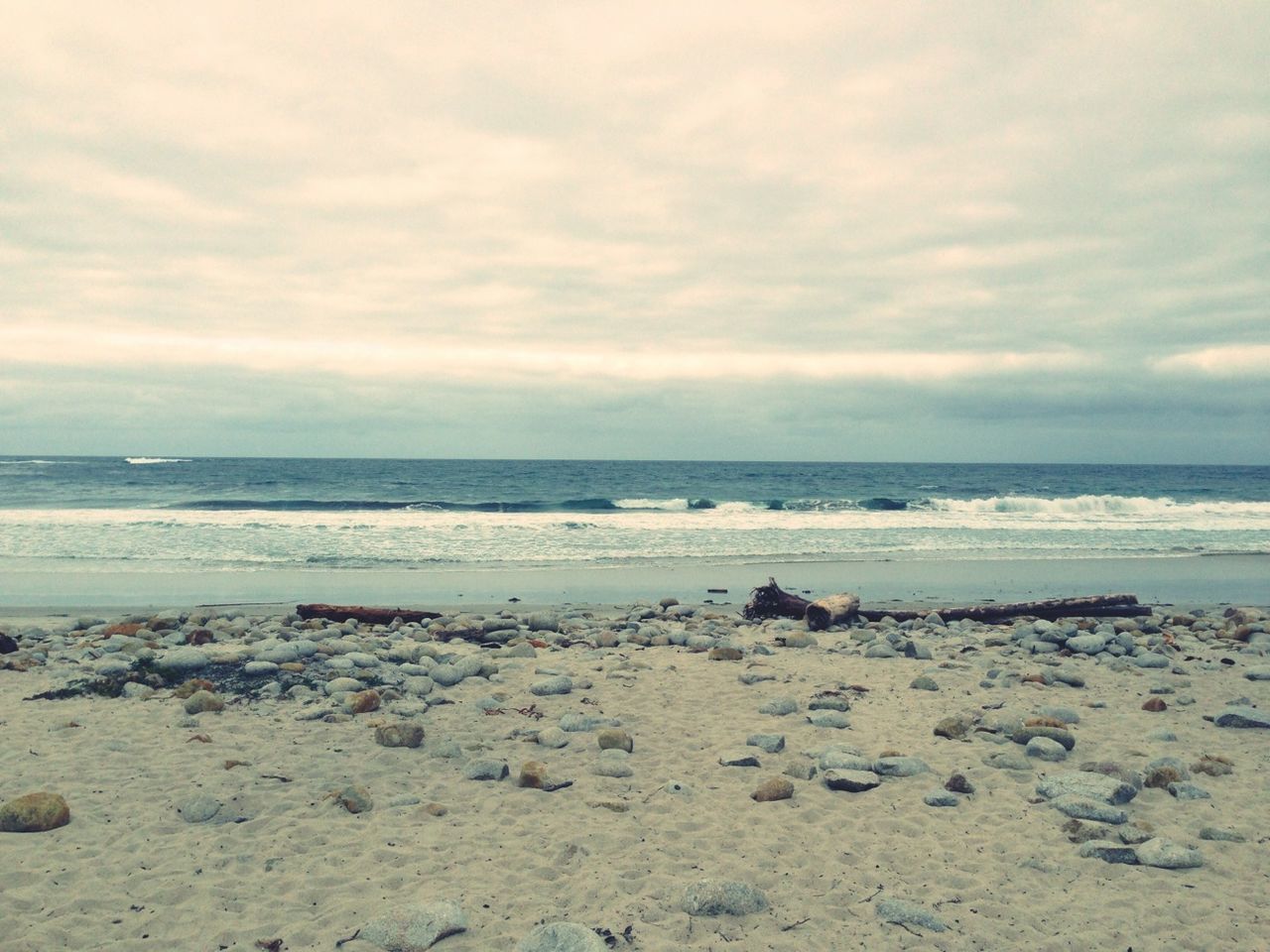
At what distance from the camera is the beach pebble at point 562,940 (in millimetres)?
3023

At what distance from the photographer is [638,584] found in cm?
1396

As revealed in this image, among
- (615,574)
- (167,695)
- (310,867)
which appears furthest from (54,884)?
(615,574)

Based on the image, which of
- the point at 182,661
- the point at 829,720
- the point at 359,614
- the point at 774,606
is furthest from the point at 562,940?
the point at 774,606

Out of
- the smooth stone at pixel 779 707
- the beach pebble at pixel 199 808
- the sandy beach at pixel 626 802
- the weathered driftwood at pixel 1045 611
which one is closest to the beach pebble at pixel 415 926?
the sandy beach at pixel 626 802

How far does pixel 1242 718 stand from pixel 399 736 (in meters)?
5.53

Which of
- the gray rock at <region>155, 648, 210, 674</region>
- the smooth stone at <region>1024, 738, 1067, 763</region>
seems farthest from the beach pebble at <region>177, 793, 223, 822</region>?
the smooth stone at <region>1024, 738, 1067, 763</region>

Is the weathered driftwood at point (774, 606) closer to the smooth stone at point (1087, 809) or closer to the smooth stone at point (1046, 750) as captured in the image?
the smooth stone at point (1046, 750)

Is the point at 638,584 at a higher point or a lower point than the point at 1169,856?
lower

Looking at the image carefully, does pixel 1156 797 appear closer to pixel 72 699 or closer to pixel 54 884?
pixel 54 884

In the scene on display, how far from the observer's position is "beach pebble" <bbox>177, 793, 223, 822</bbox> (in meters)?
4.01

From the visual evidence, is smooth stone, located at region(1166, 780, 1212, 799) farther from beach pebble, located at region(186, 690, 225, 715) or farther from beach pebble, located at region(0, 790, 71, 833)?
beach pebble, located at region(186, 690, 225, 715)

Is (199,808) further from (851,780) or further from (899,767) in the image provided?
(899,767)

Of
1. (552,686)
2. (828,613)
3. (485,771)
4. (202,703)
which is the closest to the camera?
(485,771)

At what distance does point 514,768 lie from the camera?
4.90 metres
